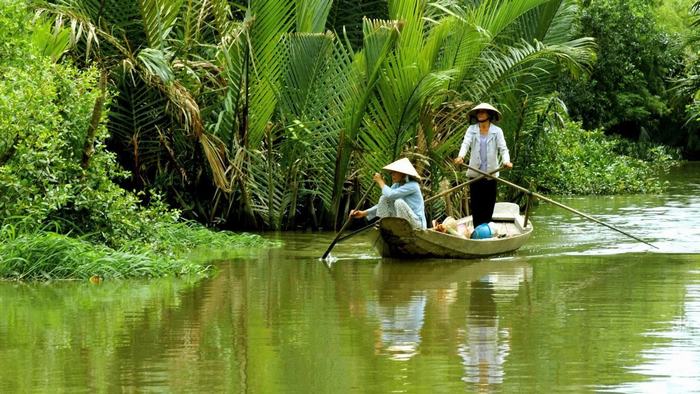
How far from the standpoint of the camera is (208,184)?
1677cm

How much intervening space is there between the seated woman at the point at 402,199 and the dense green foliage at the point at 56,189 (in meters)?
2.11

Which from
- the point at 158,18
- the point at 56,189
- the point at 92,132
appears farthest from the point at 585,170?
the point at 56,189

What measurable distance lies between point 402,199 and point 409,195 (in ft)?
0.29

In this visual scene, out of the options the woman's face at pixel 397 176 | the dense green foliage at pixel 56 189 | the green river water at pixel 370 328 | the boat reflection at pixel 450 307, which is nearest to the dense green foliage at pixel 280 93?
the dense green foliage at pixel 56 189

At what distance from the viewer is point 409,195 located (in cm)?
1351

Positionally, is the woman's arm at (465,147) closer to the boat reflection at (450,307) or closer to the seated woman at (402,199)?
the seated woman at (402,199)

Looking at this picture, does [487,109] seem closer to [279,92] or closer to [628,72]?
[279,92]

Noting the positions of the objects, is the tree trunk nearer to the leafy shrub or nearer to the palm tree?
the palm tree

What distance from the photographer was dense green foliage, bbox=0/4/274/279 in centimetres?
1138

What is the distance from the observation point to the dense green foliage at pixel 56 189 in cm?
1138

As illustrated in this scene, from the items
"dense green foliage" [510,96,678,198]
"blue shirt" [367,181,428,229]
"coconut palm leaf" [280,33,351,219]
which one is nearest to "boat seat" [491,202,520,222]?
"coconut palm leaf" [280,33,351,219]

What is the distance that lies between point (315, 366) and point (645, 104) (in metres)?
32.9

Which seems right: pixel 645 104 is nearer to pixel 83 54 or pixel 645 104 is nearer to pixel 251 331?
pixel 83 54

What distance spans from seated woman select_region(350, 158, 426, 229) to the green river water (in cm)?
48
